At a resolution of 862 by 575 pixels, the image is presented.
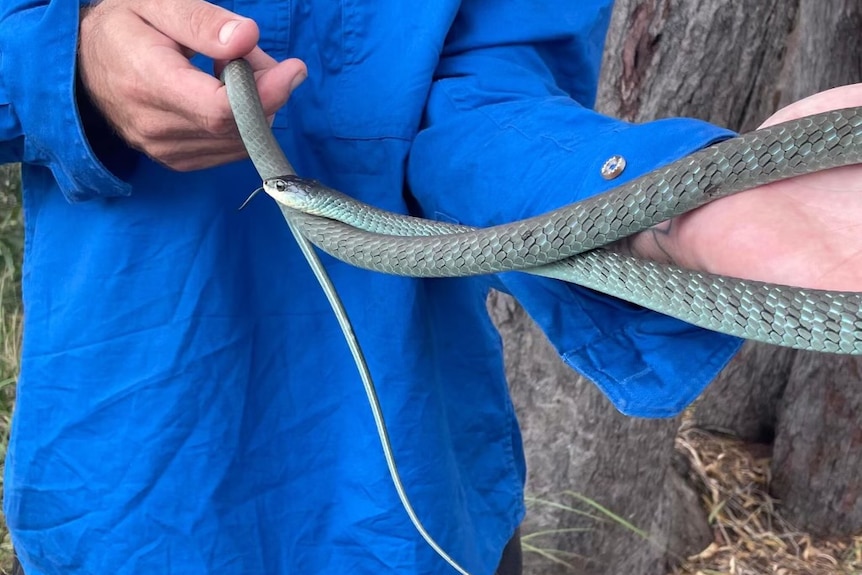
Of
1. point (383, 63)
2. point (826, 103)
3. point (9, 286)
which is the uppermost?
point (826, 103)

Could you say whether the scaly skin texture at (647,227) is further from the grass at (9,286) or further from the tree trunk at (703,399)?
the grass at (9,286)

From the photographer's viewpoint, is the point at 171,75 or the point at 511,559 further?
the point at 511,559

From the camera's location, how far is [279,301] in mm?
Result: 1452

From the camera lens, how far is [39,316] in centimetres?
141

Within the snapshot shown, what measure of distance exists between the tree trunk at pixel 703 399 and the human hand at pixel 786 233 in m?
1.22

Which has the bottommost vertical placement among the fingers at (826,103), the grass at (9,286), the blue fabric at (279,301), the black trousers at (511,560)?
the grass at (9,286)

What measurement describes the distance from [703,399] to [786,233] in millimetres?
2497

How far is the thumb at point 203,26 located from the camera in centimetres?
113

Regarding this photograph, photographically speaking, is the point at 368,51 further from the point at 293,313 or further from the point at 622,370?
the point at 622,370

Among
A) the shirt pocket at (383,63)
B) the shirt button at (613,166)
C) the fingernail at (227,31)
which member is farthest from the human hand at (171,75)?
the shirt button at (613,166)

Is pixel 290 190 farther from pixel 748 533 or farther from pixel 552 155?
pixel 748 533

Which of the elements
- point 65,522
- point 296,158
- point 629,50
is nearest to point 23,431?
point 65,522

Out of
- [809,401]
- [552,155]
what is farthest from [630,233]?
[809,401]

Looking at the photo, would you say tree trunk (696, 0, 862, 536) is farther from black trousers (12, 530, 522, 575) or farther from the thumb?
the thumb
